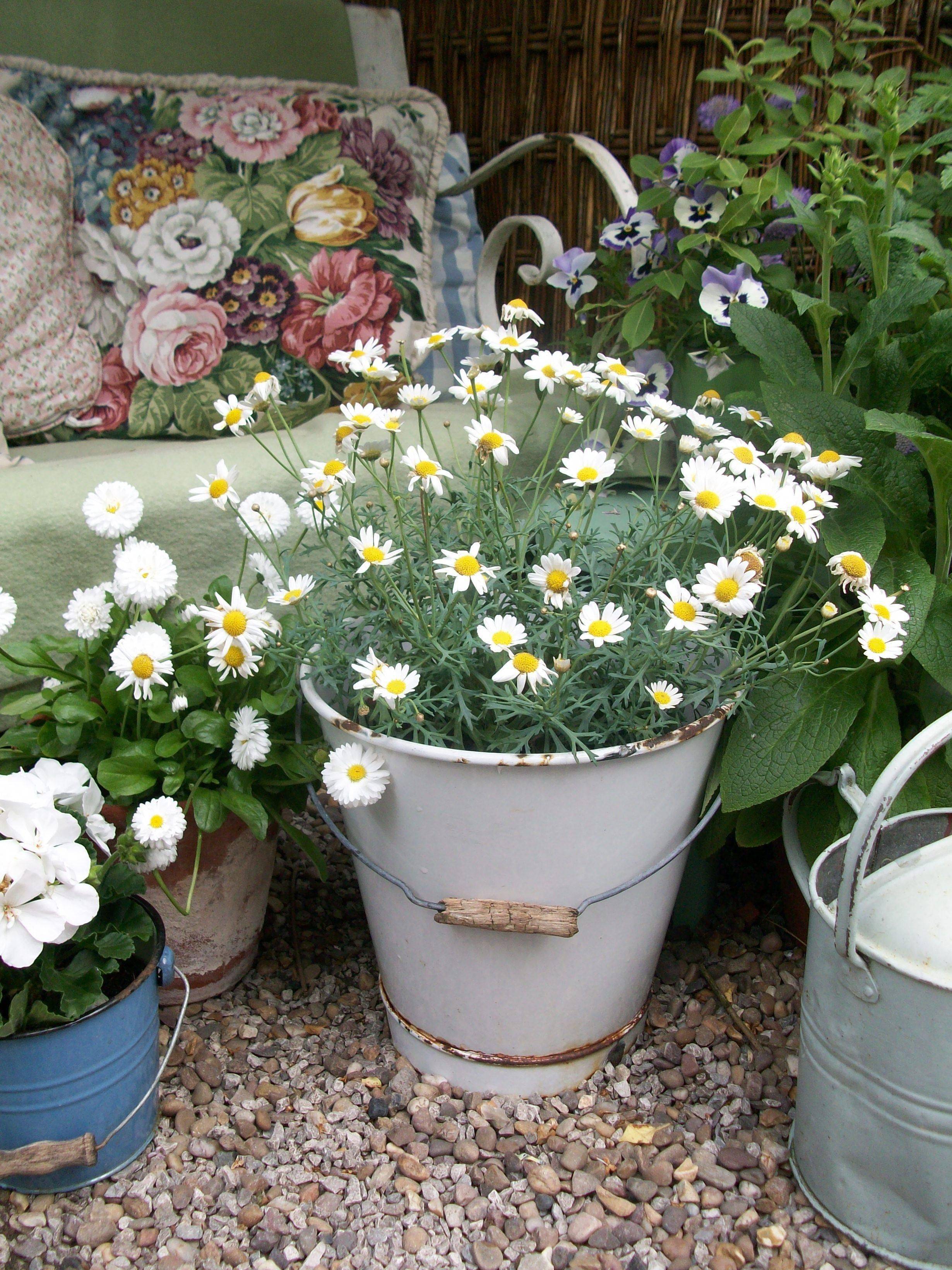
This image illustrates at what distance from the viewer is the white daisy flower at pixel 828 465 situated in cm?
A: 86

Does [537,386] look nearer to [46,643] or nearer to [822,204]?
[822,204]

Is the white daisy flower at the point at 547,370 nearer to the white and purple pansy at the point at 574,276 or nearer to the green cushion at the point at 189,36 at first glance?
the white and purple pansy at the point at 574,276

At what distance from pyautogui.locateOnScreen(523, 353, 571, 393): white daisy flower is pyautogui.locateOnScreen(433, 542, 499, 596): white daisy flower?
200mm

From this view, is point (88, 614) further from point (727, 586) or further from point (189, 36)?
point (189, 36)

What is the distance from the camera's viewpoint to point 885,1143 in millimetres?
809

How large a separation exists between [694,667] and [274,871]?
31.6 inches

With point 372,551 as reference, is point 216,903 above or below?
below

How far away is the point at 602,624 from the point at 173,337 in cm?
94

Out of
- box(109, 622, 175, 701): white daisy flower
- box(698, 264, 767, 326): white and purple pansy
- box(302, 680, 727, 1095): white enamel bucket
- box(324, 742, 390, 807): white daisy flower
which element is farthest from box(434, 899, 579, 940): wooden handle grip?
box(698, 264, 767, 326): white and purple pansy

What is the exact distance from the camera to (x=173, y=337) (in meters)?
1.41

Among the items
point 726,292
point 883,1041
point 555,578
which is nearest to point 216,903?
point 555,578

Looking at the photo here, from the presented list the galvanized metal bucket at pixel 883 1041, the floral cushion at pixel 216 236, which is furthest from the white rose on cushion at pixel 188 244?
the galvanized metal bucket at pixel 883 1041

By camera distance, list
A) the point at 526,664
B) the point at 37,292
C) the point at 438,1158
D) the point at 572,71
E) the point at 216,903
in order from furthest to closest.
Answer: the point at 572,71, the point at 37,292, the point at 216,903, the point at 438,1158, the point at 526,664

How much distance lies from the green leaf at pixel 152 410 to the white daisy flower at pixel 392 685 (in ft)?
2.67
